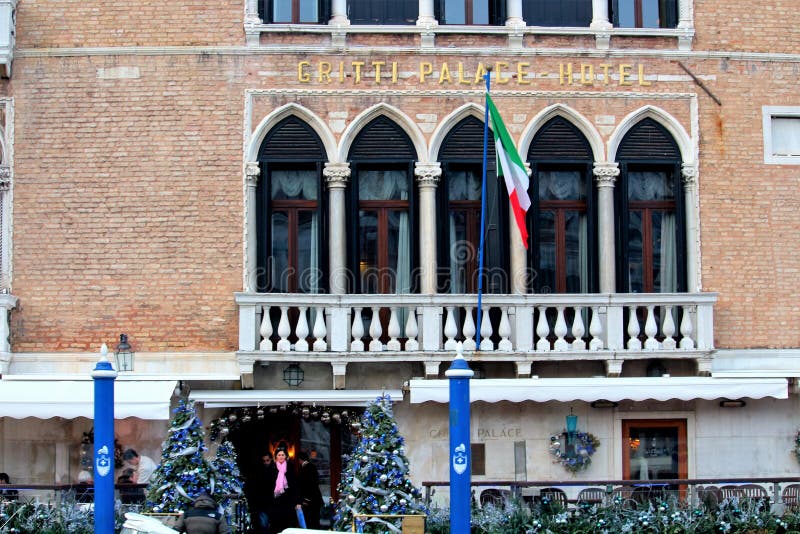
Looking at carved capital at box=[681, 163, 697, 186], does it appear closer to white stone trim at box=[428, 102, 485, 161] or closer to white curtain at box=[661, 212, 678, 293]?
white curtain at box=[661, 212, 678, 293]

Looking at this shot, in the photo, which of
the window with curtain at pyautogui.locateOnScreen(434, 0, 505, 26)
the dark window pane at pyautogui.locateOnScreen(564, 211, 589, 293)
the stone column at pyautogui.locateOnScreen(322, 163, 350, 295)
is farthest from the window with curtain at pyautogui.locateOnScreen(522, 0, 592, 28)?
the stone column at pyautogui.locateOnScreen(322, 163, 350, 295)

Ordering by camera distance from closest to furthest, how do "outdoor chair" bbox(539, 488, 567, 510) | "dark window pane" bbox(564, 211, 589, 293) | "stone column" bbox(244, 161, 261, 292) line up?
"outdoor chair" bbox(539, 488, 567, 510), "stone column" bbox(244, 161, 261, 292), "dark window pane" bbox(564, 211, 589, 293)

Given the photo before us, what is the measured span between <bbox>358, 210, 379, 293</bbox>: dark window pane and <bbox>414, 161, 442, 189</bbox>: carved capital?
2.85ft

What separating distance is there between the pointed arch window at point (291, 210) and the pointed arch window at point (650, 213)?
4.30 m

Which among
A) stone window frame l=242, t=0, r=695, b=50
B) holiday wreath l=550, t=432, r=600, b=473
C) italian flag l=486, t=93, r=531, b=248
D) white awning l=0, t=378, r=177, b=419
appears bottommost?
holiday wreath l=550, t=432, r=600, b=473

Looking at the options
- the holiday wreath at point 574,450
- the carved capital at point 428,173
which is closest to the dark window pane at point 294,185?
the carved capital at point 428,173

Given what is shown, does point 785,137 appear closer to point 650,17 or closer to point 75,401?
point 650,17

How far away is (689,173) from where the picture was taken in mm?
18219

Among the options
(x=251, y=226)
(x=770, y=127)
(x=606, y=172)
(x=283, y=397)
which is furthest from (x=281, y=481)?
(x=770, y=127)

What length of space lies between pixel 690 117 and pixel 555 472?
5.39m

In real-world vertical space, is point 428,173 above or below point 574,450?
above

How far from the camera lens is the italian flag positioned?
17062 mm

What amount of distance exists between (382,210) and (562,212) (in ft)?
8.50

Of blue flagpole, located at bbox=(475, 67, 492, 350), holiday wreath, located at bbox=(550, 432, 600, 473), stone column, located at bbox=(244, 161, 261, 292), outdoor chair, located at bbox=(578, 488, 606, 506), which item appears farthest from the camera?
stone column, located at bbox=(244, 161, 261, 292)
